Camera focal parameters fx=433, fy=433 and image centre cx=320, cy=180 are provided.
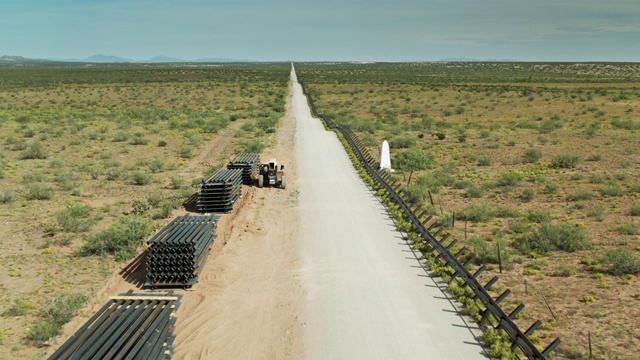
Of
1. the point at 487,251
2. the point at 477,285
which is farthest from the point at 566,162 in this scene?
the point at 477,285

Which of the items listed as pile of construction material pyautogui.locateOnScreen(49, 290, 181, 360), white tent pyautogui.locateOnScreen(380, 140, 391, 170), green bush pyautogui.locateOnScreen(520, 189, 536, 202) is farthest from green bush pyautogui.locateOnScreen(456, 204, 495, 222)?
pile of construction material pyautogui.locateOnScreen(49, 290, 181, 360)

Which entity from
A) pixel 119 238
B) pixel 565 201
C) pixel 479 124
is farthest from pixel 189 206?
pixel 479 124

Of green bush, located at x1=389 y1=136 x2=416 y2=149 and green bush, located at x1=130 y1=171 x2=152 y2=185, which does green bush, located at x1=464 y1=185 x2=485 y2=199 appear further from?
green bush, located at x1=130 y1=171 x2=152 y2=185

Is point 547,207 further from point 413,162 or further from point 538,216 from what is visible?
point 413,162

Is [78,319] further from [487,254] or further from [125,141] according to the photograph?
[125,141]

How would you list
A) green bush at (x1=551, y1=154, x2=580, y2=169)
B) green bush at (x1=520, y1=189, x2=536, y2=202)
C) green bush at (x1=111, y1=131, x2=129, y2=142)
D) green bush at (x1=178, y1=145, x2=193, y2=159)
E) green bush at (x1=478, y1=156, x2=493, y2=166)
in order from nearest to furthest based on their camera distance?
green bush at (x1=520, y1=189, x2=536, y2=202) < green bush at (x1=551, y1=154, x2=580, y2=169) < green bush at (x1=478, y1=156, x2=493, y2=166) < green bush at (x1=178, y1=145, x2=193, y2=159) < green bush at (x1=111, y1=131, x2=129, y2=142)

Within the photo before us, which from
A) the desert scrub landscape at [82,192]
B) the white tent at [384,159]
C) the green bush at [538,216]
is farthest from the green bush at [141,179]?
the green bush at [538,216]
